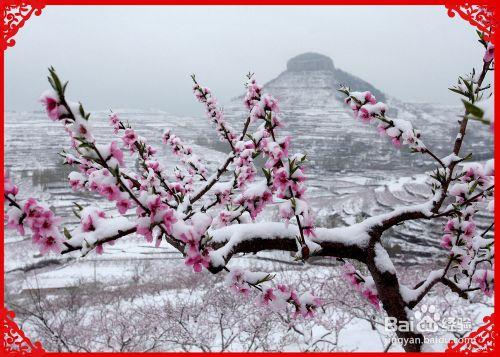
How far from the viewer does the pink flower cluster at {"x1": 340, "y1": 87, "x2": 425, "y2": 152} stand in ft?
9.73

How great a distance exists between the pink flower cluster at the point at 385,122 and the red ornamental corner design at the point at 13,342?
11.4 feet

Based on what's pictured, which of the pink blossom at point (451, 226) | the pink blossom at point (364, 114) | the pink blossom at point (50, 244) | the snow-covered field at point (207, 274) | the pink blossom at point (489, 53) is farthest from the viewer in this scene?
the snow-covered field at point (207, 274)

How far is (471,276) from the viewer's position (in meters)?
3.14

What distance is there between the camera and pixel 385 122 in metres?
3.05

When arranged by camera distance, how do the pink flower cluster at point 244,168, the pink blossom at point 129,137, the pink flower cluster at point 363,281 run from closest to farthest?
the pink flower cluster at point 363,281
the pink flower cluster at point 244,168
the pink blossom at point 129,137

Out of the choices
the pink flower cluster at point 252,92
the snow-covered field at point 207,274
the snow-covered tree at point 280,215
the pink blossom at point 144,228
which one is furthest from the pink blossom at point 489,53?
the pink blossom at point 144,228

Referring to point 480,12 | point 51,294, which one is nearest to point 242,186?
point 480,12

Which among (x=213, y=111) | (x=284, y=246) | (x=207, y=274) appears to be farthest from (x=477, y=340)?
(x=207, y=274)

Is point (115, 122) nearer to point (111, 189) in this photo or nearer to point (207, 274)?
point (111, 189)

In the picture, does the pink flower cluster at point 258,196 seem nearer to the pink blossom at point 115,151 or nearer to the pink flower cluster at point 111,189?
the pink flower cluster at point 111,189

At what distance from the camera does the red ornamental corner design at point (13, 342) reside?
286 cm

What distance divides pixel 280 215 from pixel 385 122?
1.52m

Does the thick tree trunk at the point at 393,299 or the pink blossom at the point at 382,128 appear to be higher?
the pink blossom at the point at 382,128

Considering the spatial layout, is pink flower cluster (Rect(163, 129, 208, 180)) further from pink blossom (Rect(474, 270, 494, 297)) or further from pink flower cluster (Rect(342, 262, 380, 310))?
pink blossom (Rect(474, 270, 494, 297))
